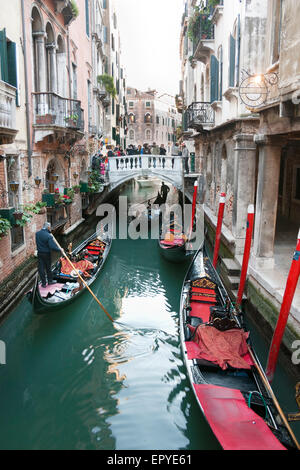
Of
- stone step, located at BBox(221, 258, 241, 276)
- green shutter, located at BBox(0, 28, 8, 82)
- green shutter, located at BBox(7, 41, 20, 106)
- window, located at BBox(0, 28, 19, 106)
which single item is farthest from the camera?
stone step, located at BBox(221, 258, 241, 276)

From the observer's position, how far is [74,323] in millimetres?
6527

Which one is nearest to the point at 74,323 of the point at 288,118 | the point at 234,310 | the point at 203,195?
the point at 234,310

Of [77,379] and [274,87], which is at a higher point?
[274,87]

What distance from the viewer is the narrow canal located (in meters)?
3.95

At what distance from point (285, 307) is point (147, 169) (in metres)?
9.99

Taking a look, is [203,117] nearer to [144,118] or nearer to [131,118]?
[131,118]

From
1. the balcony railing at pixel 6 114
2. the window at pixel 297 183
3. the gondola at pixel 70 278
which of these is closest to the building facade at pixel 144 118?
the window at pixel 297 183

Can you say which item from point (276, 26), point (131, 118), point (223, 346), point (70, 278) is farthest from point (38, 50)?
point (131, 118)

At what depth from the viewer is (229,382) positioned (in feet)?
13.4

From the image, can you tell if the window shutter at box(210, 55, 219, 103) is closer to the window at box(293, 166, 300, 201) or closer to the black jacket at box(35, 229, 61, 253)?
the window at box(293, 166, 300, 201)

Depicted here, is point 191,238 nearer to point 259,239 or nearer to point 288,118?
point 259,239

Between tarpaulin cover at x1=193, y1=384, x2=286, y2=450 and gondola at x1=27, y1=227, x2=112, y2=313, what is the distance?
2.82 m

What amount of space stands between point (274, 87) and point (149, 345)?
414 cm

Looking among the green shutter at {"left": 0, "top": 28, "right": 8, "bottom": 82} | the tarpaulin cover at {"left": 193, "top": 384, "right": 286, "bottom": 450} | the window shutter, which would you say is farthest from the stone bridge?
the tarpaulin cover at {"left": 193, "top": 384, "right": 286, "bottom": 450}
